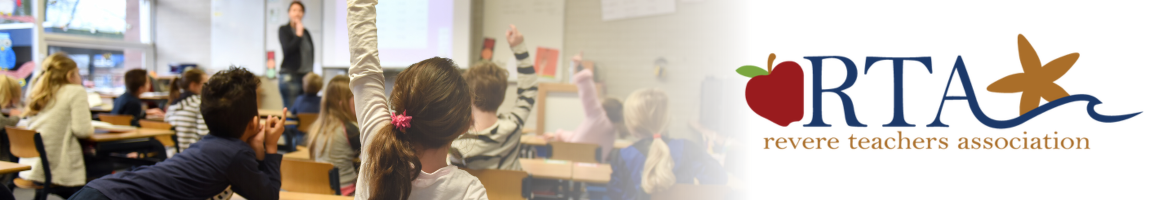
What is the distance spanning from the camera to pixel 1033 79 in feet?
7.09

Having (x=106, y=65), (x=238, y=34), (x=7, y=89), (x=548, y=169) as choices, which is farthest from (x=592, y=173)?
(x=106, y=65)

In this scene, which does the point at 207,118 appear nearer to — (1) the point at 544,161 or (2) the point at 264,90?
(1) the point at 544,161

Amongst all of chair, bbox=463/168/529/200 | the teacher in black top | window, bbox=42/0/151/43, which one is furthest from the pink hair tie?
window, bbox=42/0/151/43

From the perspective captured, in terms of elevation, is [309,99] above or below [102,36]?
below

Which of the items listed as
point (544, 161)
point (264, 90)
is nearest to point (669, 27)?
point (544, 161)

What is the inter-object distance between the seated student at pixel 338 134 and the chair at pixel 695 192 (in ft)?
3.96

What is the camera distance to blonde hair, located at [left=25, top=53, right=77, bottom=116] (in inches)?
93.8

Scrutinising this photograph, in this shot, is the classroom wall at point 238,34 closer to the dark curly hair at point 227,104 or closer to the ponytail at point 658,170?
the dark curly hair at point 227,104

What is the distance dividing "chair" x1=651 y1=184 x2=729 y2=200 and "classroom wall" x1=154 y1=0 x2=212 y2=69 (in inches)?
230

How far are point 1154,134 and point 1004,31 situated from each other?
76 cm

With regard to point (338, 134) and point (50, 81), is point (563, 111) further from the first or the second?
point (50, 81)

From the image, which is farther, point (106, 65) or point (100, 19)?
point (106, 65)

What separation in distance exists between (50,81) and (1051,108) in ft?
13.9

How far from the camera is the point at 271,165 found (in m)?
1.32
